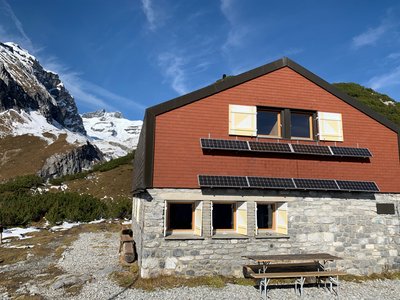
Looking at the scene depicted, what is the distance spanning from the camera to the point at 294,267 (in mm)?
11477

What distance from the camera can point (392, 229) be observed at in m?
12.9

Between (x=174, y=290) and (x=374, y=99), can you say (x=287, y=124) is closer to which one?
(x=174, y=290)

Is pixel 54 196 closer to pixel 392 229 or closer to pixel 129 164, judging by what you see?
pixel 129 164

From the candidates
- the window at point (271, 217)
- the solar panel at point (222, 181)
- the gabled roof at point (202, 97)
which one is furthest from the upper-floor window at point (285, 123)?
the window at point (271, 217)

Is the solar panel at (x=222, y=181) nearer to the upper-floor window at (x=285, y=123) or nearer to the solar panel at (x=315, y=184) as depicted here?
the solar panel at (x=315, y=184)

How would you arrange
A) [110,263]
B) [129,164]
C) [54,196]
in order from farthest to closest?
[129,164]
[54,196]
[110,263]

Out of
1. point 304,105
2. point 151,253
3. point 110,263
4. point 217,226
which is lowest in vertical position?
point 110,263

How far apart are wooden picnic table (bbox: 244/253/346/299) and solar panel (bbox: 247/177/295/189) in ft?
8.00

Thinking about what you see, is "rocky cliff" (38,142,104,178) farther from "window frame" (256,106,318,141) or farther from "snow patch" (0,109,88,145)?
"window frame" (256,106,318,141)

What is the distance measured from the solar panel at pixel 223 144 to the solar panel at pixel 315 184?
8.00ft

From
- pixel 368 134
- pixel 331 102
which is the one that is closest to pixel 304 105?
pixel 331 102

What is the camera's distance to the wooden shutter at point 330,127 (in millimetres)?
13023

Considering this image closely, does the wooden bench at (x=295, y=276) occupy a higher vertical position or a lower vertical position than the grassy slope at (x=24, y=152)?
lower

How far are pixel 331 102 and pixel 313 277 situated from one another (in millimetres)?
7171
